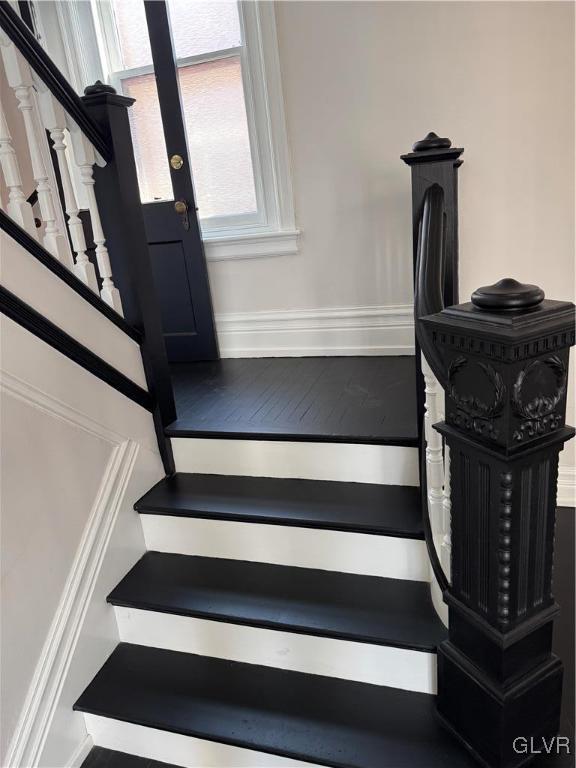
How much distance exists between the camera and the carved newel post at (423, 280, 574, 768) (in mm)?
1078

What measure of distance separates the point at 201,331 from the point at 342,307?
0.83 meters

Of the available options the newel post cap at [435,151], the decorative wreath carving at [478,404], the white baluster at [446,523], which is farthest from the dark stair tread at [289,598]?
the newel post cap at [435,151]

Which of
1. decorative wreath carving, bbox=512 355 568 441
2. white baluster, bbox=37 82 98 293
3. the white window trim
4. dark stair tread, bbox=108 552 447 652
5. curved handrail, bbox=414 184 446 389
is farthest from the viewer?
the white window trim

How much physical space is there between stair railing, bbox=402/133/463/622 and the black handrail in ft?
3.43

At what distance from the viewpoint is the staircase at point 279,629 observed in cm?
152

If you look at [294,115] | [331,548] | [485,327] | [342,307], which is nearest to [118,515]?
[331,548]

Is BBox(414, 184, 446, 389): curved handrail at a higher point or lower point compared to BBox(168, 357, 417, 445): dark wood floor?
higher

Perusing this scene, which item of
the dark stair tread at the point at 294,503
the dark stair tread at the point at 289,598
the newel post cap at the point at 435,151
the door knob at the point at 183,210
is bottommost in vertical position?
the dark stair tread at the point at 289,598

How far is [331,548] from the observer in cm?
184

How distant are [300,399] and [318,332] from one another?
743mm

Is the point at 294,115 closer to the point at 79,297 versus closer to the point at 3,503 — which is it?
the point at 79,297

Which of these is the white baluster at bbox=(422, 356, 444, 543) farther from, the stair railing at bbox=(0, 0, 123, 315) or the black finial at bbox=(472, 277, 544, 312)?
the stair railing at bbox=(0, 0, 123, 315)

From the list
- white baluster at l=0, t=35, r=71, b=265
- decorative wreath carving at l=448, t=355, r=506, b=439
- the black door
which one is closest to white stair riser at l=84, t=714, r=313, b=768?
decorative wreath carving at l=448, t=355, r=506, b=439

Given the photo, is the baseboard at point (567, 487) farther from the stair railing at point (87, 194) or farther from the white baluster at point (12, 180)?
the white baluster at point (12, 180)
